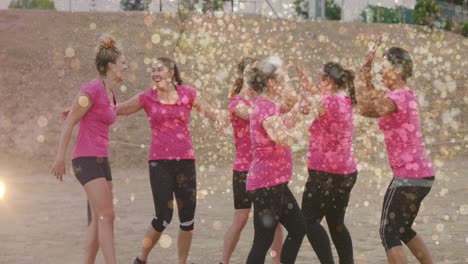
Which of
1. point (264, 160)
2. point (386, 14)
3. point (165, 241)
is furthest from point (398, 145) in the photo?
point (386, 14)

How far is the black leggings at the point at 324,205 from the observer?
21.5 ft

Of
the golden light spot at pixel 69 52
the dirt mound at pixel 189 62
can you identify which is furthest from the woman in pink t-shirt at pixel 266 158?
the golden light spot at pixel 69 52

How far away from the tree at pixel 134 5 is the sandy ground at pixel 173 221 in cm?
2488

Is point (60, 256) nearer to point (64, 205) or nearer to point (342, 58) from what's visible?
point (64, 205)

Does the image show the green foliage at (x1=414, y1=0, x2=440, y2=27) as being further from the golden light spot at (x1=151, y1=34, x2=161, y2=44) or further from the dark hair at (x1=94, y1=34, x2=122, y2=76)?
the dark hair at (x1=94, y1=34, x2=122, y2=76)

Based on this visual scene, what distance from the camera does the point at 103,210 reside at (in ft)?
21.6

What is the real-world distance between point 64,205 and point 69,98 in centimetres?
1584

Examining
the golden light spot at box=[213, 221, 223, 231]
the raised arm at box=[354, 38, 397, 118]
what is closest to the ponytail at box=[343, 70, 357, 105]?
the raised arm at box=[354, 38, 397, 118]

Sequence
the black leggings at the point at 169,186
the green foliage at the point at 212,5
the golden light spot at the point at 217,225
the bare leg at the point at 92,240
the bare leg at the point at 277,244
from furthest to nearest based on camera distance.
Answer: the green foliage at the point at 212,5, the golden light spot at the point at 217,225, the bare leg at the point at 277,244, the black leggings at the point at 169,186, the bare leg at the point at 92,240

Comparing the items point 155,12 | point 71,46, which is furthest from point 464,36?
point 71,46

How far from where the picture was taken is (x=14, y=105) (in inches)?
1104

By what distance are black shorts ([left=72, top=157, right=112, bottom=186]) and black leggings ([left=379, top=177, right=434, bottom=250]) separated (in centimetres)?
215

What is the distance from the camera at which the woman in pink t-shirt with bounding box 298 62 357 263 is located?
6.62 metres

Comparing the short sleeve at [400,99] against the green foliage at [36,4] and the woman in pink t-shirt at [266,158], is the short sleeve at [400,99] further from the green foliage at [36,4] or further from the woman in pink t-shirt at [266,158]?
the green foliage at [36,4]
